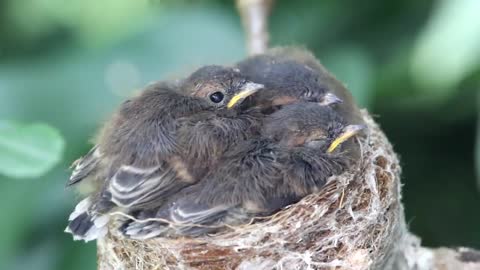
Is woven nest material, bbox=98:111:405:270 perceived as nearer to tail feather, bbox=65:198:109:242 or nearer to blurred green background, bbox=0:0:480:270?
tail feather, bbox=65:198:109:242

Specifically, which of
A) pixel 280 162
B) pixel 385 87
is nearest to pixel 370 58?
pixel 385 87

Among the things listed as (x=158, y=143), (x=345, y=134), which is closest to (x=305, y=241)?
(x=345, y=134)

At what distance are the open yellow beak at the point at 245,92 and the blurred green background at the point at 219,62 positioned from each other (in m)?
0.57

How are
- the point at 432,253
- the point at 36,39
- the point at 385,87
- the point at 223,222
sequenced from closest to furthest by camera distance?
the point at 223,222
the point at 432,253
the point at 385,87
the point at 36,39

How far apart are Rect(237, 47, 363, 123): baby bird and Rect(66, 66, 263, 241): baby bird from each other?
0.10 meters

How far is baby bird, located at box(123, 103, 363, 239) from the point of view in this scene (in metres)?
1.44

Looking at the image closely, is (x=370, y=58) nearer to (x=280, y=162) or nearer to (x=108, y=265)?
(x=280, y=162)

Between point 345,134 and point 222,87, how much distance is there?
28 cm

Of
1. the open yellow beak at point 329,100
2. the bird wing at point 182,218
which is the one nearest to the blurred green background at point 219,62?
the open yellow beak at point 329,100

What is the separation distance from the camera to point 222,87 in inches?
63.3

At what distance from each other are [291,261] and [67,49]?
4.50 ft

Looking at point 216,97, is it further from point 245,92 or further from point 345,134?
point 345,134

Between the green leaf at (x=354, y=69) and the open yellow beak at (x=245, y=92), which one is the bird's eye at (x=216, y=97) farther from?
the green leaf at (x=354, y=69)

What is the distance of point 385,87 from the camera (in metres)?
2.48
